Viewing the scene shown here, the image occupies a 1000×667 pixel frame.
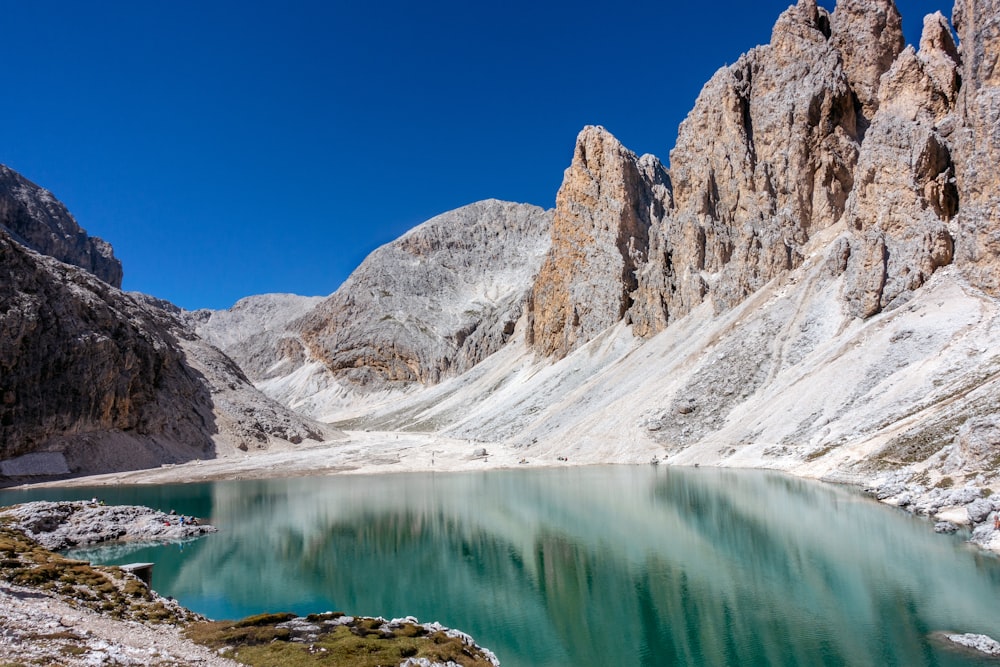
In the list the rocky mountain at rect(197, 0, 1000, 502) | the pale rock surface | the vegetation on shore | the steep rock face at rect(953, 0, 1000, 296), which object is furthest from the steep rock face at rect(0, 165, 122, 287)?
the steep rock face at rect(953, 0, 1000, 296)

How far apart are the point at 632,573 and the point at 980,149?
62588mm

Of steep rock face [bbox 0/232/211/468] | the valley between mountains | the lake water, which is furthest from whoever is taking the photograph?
steep rock face [bbox 0/232/211/468]

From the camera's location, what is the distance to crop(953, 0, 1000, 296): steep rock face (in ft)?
195

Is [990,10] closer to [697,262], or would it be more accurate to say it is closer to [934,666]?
[697,262]

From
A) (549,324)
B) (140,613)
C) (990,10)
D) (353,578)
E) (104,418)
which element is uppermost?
(990,10)

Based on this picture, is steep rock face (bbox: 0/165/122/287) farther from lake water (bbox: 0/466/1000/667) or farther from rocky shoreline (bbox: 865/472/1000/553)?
rocky shoreline (bbox: 865/472/1000/553)

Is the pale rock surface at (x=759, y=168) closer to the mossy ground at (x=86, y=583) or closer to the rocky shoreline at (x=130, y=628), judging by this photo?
the rocky shoreline at (x=130, y=628)

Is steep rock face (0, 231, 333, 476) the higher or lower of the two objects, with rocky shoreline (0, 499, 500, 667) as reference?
higher

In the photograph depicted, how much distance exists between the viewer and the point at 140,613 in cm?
1695

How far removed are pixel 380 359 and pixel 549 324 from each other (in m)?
68.9

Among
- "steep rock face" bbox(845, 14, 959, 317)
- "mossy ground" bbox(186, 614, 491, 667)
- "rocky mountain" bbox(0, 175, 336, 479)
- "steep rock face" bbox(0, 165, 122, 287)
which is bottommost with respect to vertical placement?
"mossy ground" bbox(186, 614, 491, 667)

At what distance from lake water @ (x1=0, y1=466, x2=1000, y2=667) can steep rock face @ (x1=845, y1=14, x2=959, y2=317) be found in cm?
3205

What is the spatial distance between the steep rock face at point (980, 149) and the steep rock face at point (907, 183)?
2863 millimetres

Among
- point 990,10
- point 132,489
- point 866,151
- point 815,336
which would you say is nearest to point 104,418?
point 132,489
